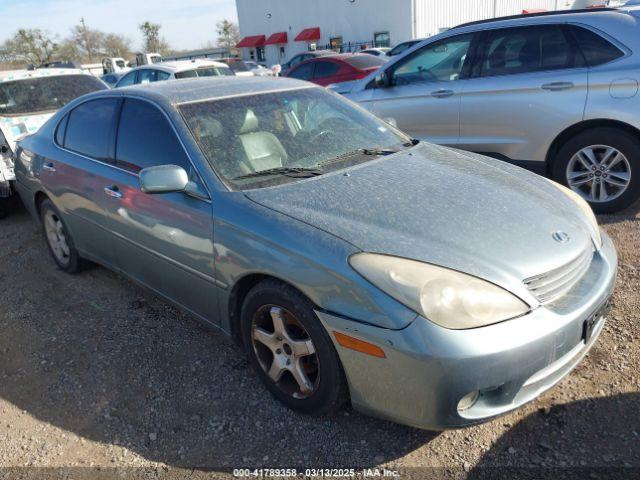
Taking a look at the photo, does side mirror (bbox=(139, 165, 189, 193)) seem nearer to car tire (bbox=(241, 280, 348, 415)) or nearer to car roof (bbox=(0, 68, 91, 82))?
car tire (bbox=(241, 280, 348, 415))

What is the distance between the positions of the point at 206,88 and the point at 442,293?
2.17 meters

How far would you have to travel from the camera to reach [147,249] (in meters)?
3.24

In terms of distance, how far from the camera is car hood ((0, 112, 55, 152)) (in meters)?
5.93

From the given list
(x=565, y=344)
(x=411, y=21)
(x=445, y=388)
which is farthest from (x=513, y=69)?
(x=411, y=21)

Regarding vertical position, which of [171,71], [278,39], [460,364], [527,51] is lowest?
[278,39]

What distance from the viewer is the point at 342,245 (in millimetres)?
2240

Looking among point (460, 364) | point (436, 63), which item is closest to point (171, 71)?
point (436, 63)

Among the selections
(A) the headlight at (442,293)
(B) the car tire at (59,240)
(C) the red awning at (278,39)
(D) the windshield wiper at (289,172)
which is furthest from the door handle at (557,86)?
(C) the red awning at (278,39)

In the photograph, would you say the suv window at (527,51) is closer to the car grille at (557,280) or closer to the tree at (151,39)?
the car grille at (557,280)

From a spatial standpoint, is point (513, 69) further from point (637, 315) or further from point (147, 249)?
point (147, 249)

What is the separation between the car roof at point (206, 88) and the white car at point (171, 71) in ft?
22.9

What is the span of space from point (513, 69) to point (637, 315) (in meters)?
2.87

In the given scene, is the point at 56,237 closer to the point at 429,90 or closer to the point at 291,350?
the point at 291,350

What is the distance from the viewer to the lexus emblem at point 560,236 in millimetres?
2438
